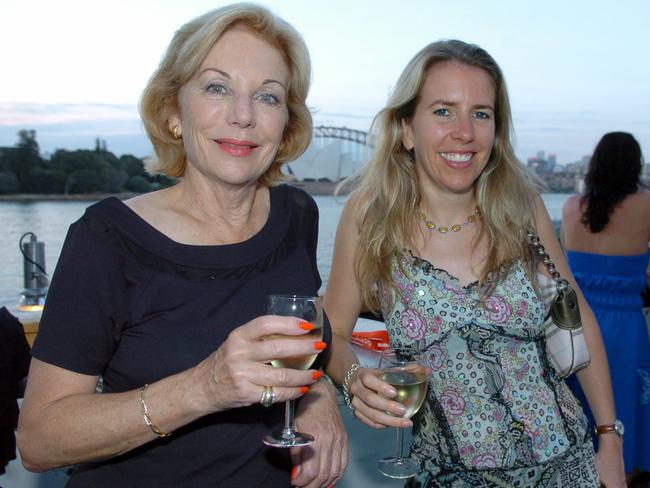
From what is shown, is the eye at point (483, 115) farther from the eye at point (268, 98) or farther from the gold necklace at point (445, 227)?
the eye at point (268, 98)

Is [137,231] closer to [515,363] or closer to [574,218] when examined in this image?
[515,363]

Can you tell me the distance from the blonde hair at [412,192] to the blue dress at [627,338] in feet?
8.10

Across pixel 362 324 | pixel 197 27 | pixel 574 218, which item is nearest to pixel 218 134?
pixel 197 27

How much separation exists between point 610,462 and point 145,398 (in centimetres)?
139

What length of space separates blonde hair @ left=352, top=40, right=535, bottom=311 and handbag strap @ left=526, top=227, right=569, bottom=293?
0.02 metres

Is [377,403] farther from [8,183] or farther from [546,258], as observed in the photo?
[8,183]

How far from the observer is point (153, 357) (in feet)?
4.06

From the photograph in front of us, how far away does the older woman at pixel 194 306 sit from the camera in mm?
1064

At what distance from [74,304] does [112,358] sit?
0.50ft

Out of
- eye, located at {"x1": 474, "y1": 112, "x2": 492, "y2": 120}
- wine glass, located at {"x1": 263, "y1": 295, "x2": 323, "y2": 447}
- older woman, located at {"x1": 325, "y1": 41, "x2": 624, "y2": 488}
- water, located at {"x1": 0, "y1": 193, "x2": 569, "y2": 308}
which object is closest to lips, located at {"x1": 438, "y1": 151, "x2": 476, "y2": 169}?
older woman, located at {"x1": 325, "y1": 41, "x2": 624, "y2": 488}

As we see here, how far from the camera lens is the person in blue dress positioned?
402 cm

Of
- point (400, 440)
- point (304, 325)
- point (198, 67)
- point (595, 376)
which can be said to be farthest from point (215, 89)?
point (595, 376)

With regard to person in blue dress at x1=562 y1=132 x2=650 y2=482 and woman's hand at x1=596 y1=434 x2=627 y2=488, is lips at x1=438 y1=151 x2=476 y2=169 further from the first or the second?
person in blue dress at x1=562 y1=132 x2=650 y2=482

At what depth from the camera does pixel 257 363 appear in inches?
38.4
